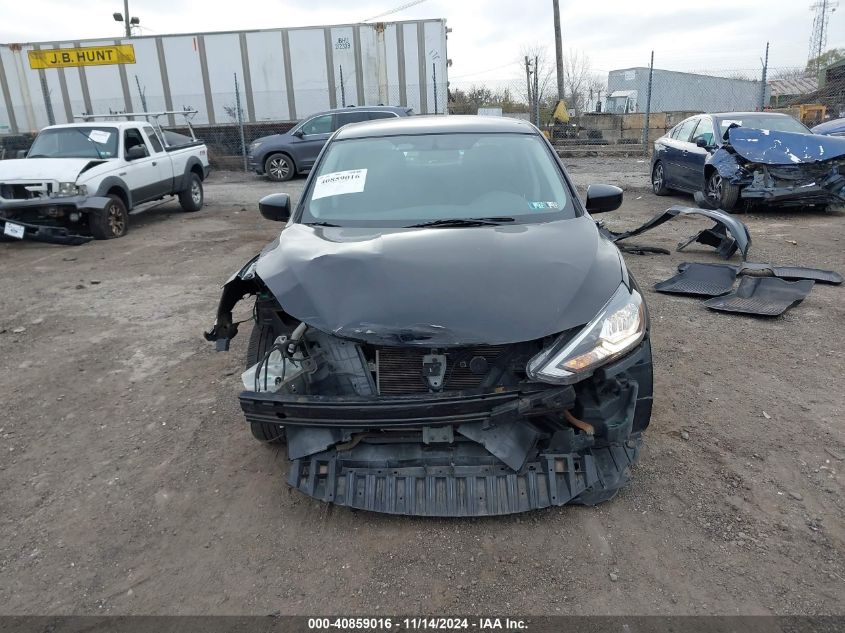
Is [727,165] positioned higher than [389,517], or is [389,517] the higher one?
[727,165]

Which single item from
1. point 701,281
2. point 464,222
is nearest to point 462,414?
point 464,222

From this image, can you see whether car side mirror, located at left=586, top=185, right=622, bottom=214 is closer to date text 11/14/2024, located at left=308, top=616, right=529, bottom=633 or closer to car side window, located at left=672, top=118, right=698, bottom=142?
date text 11/14/2024, located at left=308, top=616, right=529, bottom=633

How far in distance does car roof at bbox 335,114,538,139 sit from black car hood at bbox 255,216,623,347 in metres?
1.19

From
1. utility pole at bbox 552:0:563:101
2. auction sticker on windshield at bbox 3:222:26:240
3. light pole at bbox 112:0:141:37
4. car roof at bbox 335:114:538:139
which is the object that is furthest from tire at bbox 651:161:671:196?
light pole at bbox 112:0:141:37

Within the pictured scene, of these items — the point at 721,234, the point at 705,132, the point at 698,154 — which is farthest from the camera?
the point at 705,132

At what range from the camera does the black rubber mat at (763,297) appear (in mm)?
4910

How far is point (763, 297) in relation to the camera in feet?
17.0

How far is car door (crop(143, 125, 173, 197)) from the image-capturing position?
33.0 ft

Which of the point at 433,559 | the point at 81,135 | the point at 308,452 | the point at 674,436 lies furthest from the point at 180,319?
Result: the point at 81,135

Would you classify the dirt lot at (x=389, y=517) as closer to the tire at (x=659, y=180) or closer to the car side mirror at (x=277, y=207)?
the car side mirror at (x=277, y=207)

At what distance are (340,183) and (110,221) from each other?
22.0 feet

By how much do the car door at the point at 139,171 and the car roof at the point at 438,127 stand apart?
638cm

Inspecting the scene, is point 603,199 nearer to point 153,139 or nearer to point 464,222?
point 464,222

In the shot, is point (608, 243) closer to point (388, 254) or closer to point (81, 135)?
point (388, 254)
